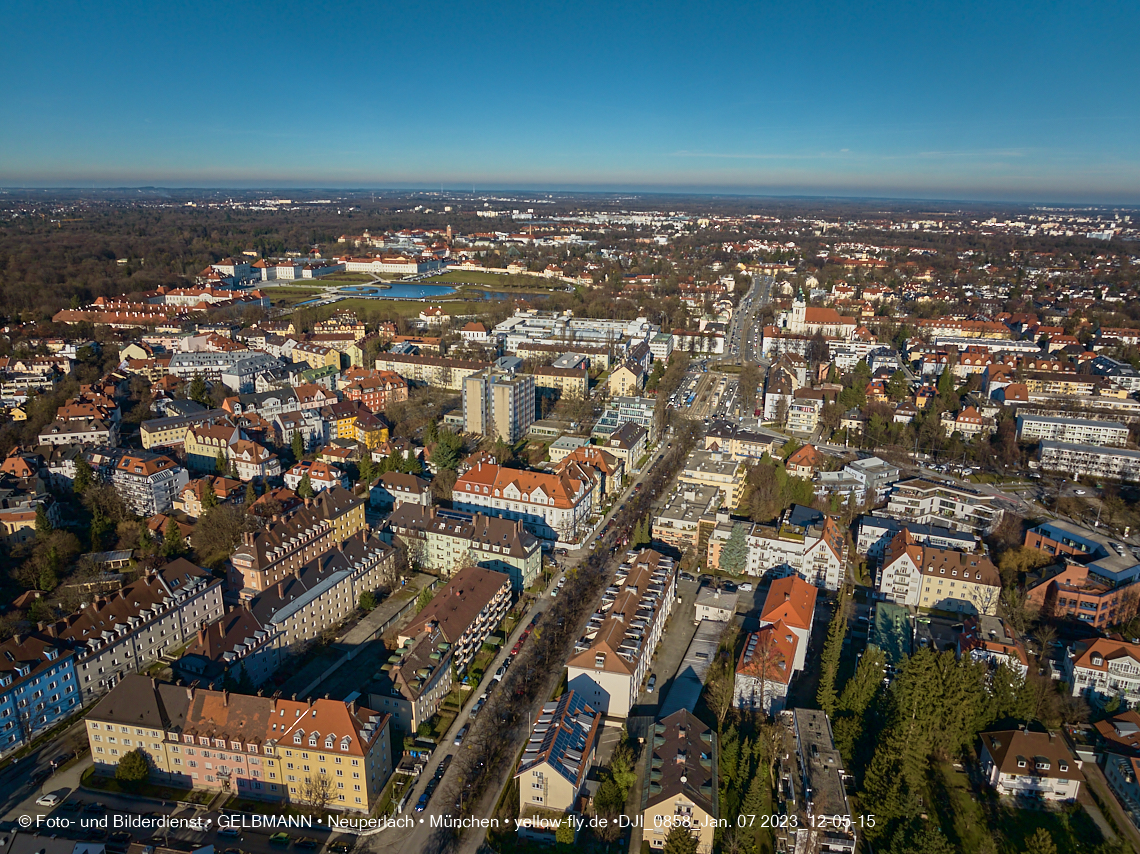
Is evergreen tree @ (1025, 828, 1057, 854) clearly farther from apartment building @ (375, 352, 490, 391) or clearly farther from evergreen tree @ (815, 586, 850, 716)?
apartment building @ (375, 352, 490, 391)

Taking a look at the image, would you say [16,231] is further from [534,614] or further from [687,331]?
[534,614]

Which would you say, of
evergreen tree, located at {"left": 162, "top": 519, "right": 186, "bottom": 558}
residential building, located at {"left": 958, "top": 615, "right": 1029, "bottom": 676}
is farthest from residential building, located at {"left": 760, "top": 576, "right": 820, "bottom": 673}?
evergreen tree, located at {"left": 162, "top": 519, "right": 186, "bottom": 558}

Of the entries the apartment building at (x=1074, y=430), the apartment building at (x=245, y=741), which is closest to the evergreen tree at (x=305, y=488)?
the apartment building at (x=245, y=741)

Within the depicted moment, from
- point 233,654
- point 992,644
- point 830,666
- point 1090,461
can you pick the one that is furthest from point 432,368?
point 1090,461

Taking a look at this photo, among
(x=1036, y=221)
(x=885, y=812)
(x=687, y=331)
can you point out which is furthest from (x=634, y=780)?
(x=1036, y=221)

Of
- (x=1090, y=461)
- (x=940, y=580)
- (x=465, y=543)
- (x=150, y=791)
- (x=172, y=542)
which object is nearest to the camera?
(x=150, y=791)

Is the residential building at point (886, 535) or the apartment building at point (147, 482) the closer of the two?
the residential building at point (886, 535)

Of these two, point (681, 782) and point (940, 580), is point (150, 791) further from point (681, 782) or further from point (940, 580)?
point (940, 580)

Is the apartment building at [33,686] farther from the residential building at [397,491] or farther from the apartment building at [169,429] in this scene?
the apartment building at [169,429]
